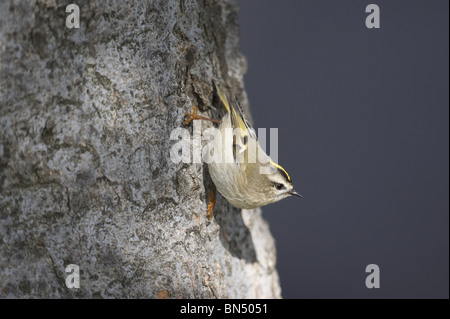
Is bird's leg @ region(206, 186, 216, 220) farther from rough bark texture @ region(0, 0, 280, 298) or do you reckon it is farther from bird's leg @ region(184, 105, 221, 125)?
bird's leg @ region(184, 105, 221, 125)

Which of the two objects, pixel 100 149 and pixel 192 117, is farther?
pixel 192 117

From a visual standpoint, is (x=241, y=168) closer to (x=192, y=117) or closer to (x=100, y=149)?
(x=192, y=117)

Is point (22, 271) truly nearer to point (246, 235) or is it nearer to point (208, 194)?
point (208, 194)

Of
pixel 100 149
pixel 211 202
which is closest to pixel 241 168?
pixel 211 202

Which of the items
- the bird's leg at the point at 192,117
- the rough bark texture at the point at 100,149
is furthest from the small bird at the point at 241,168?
the rough bark texture at the point at 100,149

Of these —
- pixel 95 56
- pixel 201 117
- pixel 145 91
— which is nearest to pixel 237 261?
pixel 201 117

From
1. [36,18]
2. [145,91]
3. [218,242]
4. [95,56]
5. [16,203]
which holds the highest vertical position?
[36,18]

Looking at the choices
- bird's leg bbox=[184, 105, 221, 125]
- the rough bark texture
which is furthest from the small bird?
the rough bark texture
